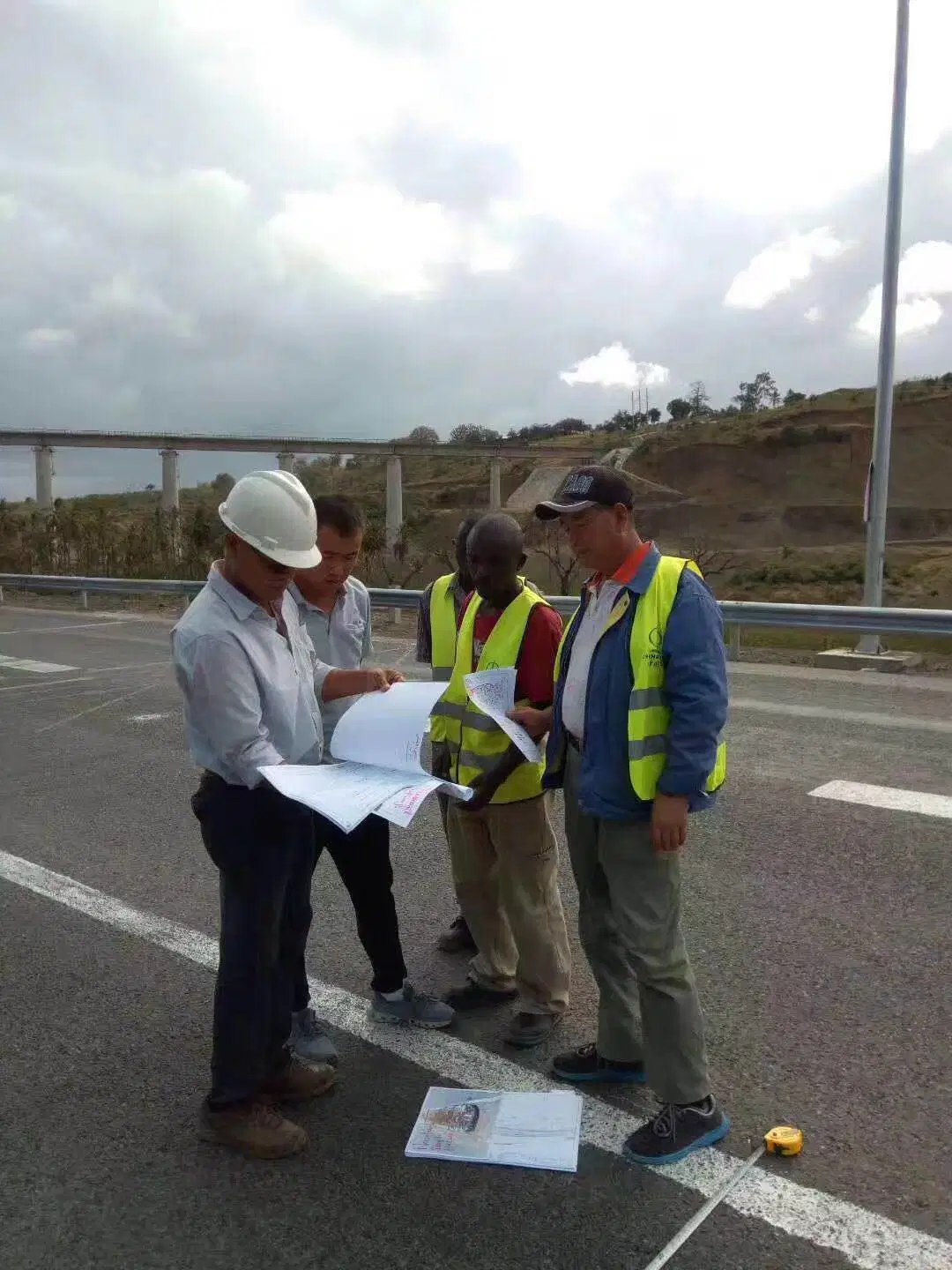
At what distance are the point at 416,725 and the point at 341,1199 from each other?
4.37 feet

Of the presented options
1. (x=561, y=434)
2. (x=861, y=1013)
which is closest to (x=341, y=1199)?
(x=861, y=1013)

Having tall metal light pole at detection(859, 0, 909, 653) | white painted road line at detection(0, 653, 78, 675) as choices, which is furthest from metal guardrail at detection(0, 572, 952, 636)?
white painted road line at detection(0, 653, 78, 675)

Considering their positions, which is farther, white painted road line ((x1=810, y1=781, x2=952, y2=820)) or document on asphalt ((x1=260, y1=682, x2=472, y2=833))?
white painted road line ((x1=810, y1=781, x2=952, y2=820))

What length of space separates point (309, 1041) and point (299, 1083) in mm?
260

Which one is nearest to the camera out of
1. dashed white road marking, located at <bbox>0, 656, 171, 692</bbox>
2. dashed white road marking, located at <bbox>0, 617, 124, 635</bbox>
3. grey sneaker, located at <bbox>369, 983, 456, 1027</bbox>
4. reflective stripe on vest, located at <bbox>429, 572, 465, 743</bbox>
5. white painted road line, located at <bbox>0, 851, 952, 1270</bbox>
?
white painted road line, located at <bbox>0, 851, 952, 1270</bbox>

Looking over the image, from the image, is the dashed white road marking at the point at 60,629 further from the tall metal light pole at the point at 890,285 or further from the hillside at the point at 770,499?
the hillside at the point at 770,499

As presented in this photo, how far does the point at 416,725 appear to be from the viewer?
330 cm

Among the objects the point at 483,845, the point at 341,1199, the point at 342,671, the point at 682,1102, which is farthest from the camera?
the point at 483,845

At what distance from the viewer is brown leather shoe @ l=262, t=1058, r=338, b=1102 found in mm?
3350

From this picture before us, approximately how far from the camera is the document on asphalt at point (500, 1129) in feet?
9.89

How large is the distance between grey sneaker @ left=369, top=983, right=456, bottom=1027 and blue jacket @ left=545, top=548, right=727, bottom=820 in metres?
1.16

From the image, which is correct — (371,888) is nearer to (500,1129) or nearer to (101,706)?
(500,1129)

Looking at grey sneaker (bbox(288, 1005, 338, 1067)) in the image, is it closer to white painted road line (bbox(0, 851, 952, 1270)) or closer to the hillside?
white painted road line (bbox(0, 851, 952, 1270))

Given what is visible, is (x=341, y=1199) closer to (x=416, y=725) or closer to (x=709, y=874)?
(x=416, y=725)
